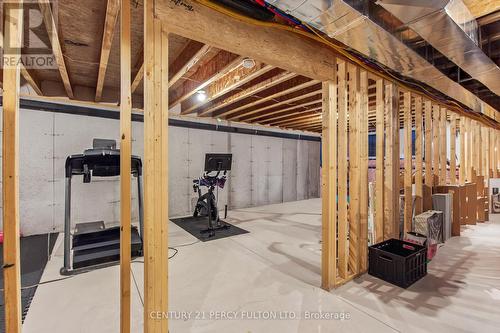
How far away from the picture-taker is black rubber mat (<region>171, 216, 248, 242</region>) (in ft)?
13.1

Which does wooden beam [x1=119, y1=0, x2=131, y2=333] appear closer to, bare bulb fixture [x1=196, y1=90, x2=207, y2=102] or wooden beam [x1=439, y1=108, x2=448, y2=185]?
bare bulb fixture [x1=196, y1=90, x2=207, y2=102]

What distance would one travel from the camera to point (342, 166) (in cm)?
248

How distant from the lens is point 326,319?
1.89 metres

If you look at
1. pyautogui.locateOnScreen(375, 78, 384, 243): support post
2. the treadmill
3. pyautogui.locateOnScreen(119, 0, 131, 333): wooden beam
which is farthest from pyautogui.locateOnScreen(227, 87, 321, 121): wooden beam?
pyautogui.locateOnScreen(119, 0, 131, 333): wooden beam

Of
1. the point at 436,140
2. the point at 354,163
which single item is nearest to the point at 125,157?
the point at 354,163

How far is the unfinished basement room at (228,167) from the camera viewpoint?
1.44 meters

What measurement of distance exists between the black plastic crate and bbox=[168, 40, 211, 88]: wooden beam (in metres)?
2.89

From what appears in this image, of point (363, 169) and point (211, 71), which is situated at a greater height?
point (211, 71)

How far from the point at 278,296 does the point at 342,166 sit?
4.89ft

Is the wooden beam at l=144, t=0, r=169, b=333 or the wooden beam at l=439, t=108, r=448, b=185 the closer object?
the wooden beam at l=144, t=0, r=169, b=333

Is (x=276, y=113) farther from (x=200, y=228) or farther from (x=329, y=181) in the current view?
(x=329, y=181)

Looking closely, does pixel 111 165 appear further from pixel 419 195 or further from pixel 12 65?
pixel 419 195

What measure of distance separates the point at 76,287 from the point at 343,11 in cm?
347

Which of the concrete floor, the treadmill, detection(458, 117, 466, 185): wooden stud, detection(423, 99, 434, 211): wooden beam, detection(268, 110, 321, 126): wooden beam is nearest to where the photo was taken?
the concrete floor
